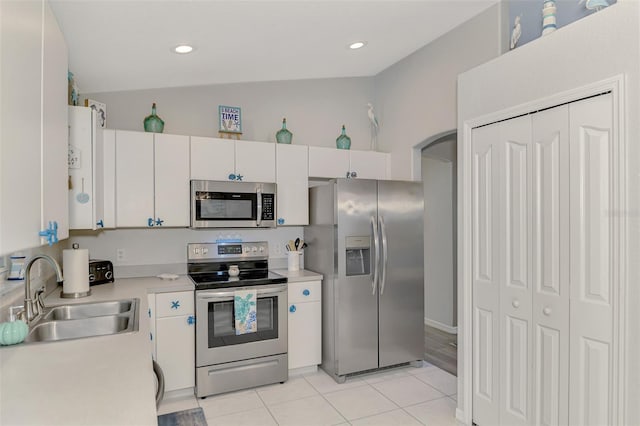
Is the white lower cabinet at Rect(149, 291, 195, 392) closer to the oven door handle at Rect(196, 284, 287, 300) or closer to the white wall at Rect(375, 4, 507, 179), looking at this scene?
the oven door handle at Rect(196, 284, 287, 300)

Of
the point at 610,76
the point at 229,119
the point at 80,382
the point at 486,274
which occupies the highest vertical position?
the point at 229,119

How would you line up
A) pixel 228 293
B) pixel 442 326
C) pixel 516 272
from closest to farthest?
1. pixel 516 272
2. pixel 228 293
3. pixel 442 326

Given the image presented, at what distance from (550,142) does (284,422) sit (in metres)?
2.48

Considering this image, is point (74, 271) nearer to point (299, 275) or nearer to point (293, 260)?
point (299, 275)

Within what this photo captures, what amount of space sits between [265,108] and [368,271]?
1927 mm

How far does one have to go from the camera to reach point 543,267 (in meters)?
2.27

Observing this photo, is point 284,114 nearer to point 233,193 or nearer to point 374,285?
point 233,193

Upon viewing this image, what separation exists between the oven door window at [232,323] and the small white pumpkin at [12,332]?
1569mm

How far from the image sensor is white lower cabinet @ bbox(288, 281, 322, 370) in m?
3.53

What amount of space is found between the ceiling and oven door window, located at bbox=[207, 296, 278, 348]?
1909 mm

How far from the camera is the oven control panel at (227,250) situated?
3684 millimetres

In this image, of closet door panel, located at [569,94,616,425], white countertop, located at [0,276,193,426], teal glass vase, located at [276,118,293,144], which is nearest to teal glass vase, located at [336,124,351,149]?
teal glass vase, located at [276,118,293,144]

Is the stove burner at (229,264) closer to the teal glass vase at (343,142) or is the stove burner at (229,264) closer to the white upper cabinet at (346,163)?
the white upper cabinet at (346,163)

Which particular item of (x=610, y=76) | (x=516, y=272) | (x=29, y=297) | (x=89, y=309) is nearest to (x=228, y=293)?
(x=89, y=309)
